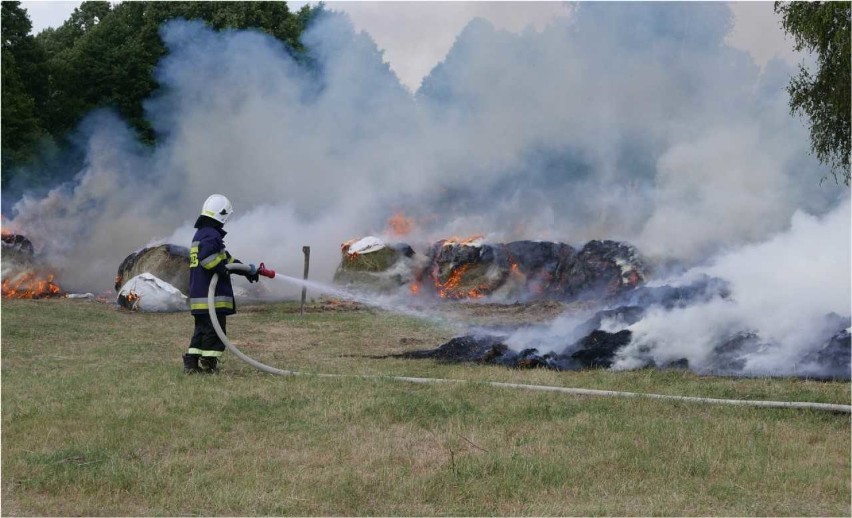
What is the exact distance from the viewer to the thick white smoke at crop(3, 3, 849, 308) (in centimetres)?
2077

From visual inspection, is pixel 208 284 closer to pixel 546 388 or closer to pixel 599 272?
pixel 546 388

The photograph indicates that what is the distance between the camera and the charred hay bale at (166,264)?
19144 millimetres

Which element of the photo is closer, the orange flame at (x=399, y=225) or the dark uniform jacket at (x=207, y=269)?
the dark uniform jacket at (x=207, y=269)

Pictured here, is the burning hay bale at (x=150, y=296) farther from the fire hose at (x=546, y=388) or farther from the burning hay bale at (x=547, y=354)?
the fire hose at (x=546, y=388)

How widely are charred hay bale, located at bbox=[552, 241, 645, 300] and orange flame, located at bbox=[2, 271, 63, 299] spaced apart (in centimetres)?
1277

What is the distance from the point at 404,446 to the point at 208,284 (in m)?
4.21

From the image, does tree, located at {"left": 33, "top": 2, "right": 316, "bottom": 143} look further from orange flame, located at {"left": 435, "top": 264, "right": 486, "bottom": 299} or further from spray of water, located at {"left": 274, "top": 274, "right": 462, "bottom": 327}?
spray of water, located at {"left": 274, "top": 274, "right": 462, "bottom": 327}

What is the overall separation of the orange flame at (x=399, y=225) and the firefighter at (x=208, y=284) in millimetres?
14420

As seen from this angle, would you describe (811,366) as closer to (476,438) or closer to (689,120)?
(476,438)

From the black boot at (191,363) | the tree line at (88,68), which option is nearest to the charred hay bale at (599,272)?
the black boot at (191,363)

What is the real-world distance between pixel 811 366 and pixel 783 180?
43.1 ft

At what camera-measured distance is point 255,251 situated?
76.5 ft

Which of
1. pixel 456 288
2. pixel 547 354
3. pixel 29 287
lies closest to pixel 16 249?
pixel 29 287

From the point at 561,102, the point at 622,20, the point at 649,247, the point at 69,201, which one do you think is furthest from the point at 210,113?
the point at 649,247
